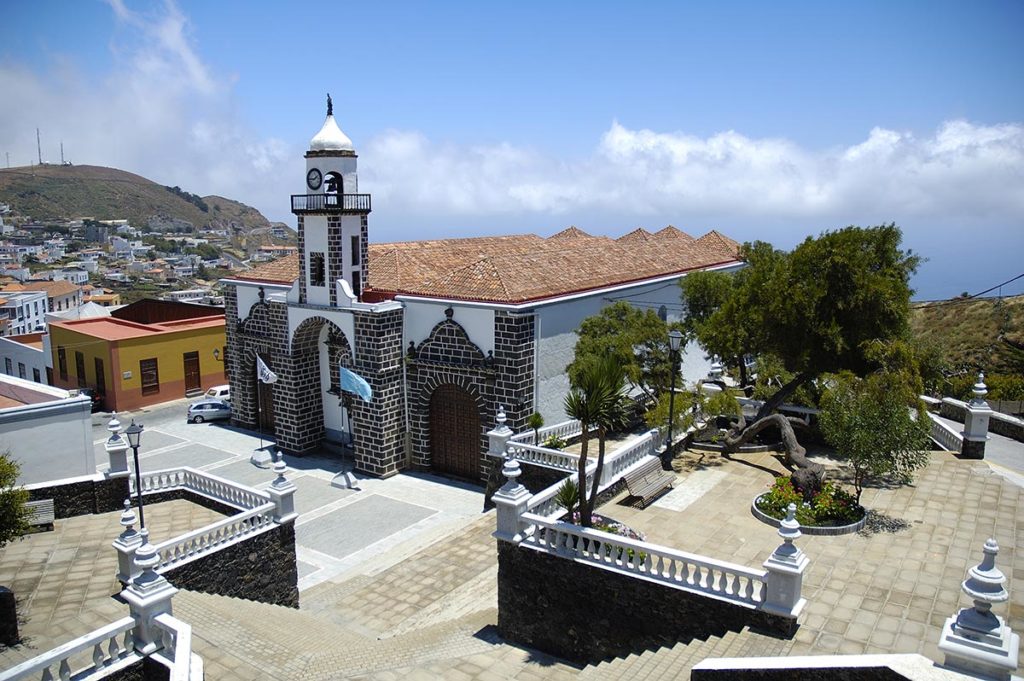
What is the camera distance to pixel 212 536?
42.1 ft

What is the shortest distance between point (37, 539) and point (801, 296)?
15447 millimetres

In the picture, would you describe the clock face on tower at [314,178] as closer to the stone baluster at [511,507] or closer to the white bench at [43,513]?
the white bench at [43,513]

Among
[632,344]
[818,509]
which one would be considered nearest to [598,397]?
[818,509]

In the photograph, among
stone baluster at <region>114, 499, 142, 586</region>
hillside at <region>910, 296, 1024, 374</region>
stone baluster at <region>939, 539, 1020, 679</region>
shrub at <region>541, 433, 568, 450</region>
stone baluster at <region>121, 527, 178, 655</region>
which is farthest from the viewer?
hillside at <region>910, 296, 1024, 374</region>

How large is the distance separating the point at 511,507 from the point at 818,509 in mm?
5193

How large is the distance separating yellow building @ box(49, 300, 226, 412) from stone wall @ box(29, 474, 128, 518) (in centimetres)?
1557

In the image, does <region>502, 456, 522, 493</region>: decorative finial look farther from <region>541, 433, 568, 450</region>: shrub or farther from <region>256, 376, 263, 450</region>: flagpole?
<region>256, 376, 263, 450</region>: flagpole

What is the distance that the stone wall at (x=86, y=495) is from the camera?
14.1 metres

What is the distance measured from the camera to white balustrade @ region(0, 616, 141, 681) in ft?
26.1

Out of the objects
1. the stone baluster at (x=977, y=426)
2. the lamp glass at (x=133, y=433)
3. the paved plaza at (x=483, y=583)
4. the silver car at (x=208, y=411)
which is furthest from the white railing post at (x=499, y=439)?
the silver car at (x=208, y=411)

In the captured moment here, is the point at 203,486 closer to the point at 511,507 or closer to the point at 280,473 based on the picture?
the point at 280,473

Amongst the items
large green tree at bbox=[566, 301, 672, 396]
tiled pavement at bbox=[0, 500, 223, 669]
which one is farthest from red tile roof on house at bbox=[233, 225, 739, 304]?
tiled pavement at bbox=[0, 500, 223, 669]

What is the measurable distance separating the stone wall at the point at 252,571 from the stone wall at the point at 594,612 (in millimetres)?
4294

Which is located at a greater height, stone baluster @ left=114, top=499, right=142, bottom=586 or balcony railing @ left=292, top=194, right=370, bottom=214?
balcony railing @ left=292, top=194, right=370, bottom=214
